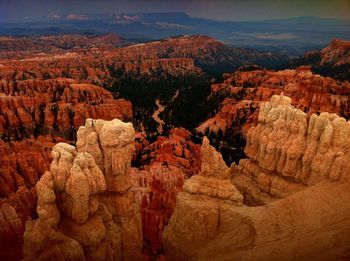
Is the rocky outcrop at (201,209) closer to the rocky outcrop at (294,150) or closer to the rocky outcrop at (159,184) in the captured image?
the rocky outcrop at (159,184)

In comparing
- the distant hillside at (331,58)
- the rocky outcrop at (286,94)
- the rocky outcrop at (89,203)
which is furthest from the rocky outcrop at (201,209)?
the distant hillside at (331,58)

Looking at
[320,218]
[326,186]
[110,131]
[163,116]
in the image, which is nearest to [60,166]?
[110,131]

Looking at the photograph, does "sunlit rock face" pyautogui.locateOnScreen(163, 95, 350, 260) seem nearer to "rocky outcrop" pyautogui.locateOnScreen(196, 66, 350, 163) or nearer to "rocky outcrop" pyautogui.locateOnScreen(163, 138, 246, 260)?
"rocky outcrop" pyautogui.locateOnScreen(163, 138, 246, 260)

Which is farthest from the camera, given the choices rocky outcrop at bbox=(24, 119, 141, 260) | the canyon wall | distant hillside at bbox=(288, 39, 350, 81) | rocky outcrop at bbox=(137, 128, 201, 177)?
distant hillside at bbox=(288, 39, 350, 81)

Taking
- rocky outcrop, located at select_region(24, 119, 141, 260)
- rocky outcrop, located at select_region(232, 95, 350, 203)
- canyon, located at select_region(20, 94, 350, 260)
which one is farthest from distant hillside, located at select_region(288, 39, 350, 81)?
rocky outcrop, located at select_region(24, 119, 141, 260)

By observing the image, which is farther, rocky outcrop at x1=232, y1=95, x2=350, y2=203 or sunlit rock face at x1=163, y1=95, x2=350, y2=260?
rocky outcrop at x1=232, y1=95, x2=350, y2=203

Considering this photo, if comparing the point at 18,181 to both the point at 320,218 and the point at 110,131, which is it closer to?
the point at 110,131
